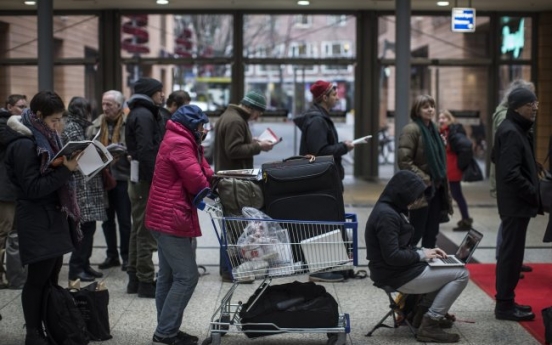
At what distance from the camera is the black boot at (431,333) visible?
6.14m

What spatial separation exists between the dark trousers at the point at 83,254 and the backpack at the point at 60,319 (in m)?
2.13

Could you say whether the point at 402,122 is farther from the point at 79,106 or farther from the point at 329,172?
the point at 329,172

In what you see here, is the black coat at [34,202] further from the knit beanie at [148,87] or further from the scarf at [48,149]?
the knit beanie at [148,87]

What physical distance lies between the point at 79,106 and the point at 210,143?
9516 mm

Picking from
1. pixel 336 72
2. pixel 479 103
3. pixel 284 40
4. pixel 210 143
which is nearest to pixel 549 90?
pixel 479 103

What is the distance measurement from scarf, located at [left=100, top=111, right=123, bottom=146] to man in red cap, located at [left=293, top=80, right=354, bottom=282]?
1.80m

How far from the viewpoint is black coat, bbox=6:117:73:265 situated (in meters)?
5.59

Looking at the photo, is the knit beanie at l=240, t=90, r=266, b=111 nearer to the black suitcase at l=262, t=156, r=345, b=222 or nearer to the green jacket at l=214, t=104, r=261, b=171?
the green jacket at l=214, t=104, r=261, b=171

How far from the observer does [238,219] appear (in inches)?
221

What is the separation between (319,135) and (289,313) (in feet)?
8.30

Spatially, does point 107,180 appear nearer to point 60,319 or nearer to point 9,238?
point 9,238

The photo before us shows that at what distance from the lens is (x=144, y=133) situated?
7246 millimetres

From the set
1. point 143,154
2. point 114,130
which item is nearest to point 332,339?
point 143,154

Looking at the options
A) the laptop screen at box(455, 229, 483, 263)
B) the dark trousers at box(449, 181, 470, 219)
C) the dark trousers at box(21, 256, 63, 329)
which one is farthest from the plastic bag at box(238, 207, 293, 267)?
the dark trousers at box(449, 181, 470, 219)
